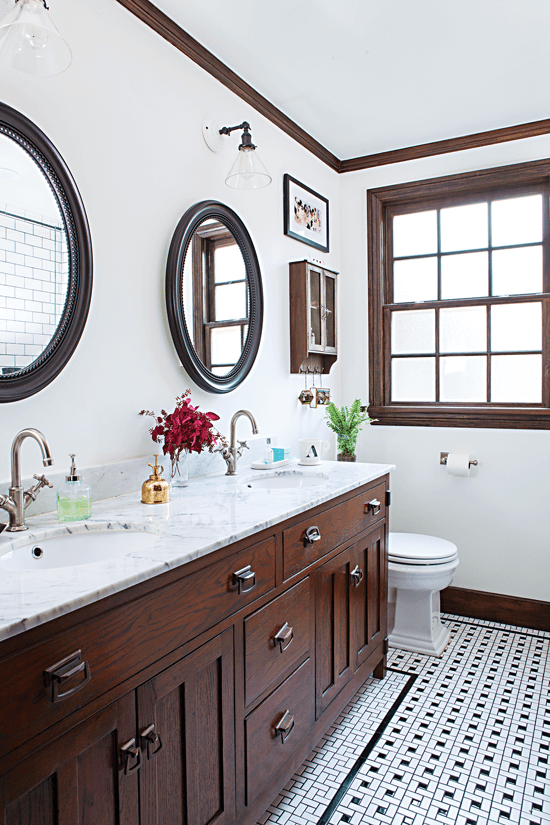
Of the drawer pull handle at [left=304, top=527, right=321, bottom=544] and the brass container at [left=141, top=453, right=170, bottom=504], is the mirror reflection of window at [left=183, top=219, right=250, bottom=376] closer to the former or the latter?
the brass container at [left=141, top=453, right=170, bottom=504]

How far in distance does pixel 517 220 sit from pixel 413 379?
1.02 meters

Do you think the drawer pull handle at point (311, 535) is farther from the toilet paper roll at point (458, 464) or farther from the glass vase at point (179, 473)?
the toilet paper roll at point (458, 464)

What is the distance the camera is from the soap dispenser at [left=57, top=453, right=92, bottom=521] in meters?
1.46

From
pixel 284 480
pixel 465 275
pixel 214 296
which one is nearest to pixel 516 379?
pixel 465 275

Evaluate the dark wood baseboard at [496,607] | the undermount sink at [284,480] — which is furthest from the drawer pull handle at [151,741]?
the dark wood baseboard at [496,607]

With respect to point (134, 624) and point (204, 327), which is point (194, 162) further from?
point (134, 624)

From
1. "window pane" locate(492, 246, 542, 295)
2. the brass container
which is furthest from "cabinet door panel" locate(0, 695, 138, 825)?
"window pane" locate(492, 246, 542, 295)

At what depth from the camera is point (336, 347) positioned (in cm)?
330

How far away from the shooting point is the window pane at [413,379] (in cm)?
333

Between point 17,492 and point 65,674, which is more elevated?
point 17,492

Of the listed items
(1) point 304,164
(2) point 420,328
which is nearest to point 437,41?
(1) point 304,164

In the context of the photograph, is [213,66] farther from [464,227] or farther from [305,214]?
[464,227]

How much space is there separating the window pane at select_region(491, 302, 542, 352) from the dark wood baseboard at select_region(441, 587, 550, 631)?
1.34 m

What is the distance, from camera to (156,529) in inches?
55.6
